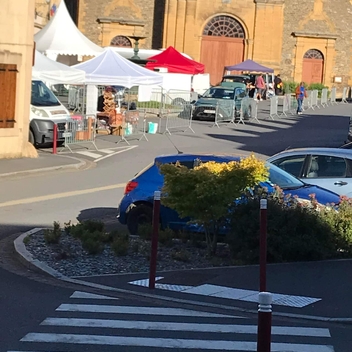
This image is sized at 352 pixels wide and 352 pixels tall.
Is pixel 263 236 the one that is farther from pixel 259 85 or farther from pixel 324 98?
pixel 324 98

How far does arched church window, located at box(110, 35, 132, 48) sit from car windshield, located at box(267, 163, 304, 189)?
44.0 m

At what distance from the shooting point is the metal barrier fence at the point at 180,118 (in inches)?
1221

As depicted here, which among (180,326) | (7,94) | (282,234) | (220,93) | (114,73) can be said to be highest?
(114,73)

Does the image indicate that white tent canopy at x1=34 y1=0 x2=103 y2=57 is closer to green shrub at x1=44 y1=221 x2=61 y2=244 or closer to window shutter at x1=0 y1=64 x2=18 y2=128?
window shutter at x1=0 y1=64 x2=18 y2=128

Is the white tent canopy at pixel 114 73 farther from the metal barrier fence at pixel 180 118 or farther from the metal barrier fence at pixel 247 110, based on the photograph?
the metal barrier fence at pixel 247 110

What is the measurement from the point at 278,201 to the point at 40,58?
16371 millimetres

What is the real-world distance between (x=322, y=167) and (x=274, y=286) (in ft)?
16.5

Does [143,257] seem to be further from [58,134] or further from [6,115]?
[58,134]

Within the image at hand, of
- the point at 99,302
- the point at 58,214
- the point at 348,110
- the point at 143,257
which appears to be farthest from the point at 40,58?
the point at 348,110

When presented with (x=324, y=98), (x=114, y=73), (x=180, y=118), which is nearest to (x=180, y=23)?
(x=324, y=98)

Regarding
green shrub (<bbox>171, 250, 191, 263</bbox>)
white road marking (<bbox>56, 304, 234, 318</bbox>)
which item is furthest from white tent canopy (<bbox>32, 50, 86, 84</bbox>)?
white road marking (<bbox>56, 304, 234, 318</bbox>)

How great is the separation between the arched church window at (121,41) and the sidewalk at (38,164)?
34503 millimetres

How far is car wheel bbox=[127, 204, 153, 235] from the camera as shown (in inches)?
472

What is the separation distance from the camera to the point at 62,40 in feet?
102
